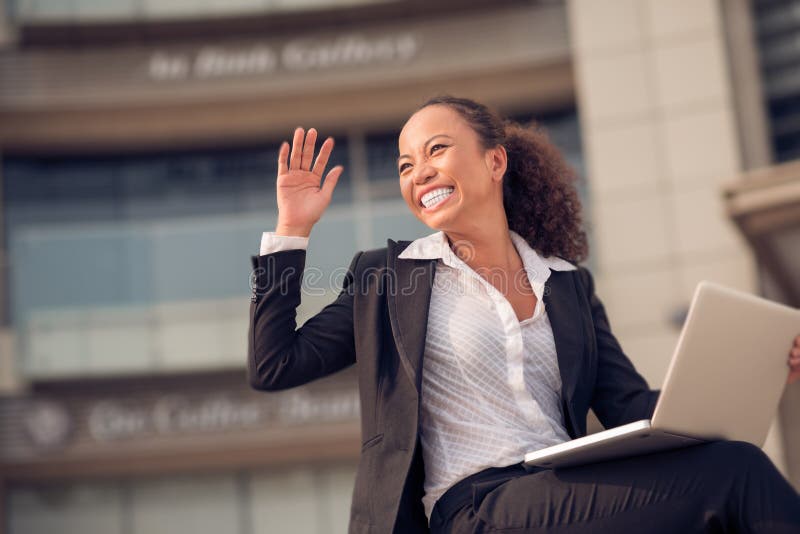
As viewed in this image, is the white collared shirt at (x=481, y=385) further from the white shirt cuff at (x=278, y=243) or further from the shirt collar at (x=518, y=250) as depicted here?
the white shirt cuff at (x=278, y=243)

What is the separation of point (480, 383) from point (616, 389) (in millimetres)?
492

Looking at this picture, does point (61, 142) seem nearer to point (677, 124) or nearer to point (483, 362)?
point (677, 124)

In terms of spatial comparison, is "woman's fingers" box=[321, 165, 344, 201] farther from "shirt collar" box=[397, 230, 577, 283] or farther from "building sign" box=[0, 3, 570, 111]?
"building sign" box=[0, 3, 570, 111]

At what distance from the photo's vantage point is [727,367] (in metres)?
2.64

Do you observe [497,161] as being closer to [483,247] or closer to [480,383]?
[483,247]

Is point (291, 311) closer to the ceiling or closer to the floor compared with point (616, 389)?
closer to the ceiling

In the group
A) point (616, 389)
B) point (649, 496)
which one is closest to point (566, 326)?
point (616, 389)

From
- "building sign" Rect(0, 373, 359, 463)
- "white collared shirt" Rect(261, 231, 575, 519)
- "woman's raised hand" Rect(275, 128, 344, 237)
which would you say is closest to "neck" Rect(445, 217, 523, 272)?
"white collared shirt" Rect(261, 231, 575, 519)

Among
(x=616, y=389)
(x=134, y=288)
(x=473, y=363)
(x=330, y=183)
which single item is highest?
(x=330, y=183)

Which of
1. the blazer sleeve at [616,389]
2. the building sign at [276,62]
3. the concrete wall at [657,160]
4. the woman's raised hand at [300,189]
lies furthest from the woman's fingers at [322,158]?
the building sign at [276,62]

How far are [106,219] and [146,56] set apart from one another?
7.53 feet

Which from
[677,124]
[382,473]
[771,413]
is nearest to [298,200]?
[382,473]

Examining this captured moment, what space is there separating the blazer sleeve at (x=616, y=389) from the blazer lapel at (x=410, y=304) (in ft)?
1.74

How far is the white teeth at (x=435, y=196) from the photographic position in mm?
3043
